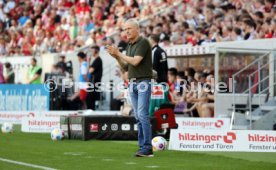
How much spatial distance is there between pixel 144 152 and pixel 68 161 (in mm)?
1463

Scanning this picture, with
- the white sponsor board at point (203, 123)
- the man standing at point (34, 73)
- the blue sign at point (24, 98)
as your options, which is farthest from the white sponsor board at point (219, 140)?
the man standing at point (34, 73)

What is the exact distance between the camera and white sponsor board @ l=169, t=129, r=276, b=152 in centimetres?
1566

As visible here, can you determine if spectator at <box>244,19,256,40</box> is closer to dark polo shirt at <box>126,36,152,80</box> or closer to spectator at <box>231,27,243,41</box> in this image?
Result: spectator at <box>231,27,243,41</box>

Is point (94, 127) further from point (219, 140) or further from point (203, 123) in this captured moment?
point (219, 140)

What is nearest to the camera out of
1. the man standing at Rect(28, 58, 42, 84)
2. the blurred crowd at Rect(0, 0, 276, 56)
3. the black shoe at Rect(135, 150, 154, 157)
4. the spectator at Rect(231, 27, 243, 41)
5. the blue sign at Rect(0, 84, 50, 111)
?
the black shoe at Rect(135, 150, 154, 157)

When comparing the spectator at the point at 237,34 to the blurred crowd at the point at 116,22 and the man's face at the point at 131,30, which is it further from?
the man's face at the point at 131,30

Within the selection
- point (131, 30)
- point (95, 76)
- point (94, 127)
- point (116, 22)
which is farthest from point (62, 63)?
point (131, 30)

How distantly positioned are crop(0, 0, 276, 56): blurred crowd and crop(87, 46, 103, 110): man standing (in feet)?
6.43

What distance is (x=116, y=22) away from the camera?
33625 millimetres

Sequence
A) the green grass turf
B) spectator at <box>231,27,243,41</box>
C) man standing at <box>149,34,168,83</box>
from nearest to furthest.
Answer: the green grass turf
man standing at <box>149,34,168,83</box>
spectator at <box>231,27,243,41</box>

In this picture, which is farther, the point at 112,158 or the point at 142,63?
the point at 142,63

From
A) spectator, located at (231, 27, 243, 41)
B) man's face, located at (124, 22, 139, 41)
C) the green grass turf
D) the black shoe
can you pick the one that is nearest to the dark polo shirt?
man's face, located at (124, 22, 139, 41)

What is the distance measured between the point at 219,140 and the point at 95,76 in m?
12.2

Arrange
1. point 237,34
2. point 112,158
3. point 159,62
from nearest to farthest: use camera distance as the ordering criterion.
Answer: point 112,158 → point 159,62 → point 237,34
